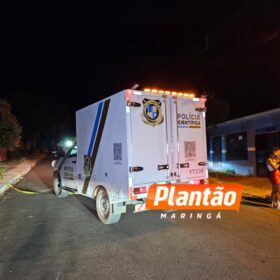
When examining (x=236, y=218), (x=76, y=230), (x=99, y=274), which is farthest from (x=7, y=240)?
(x=236, y=218)

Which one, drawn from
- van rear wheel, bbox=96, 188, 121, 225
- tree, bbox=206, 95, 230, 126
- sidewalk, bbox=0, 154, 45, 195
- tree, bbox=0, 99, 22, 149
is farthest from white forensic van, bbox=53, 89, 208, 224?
tree, bbox=0, 99, 22, 149

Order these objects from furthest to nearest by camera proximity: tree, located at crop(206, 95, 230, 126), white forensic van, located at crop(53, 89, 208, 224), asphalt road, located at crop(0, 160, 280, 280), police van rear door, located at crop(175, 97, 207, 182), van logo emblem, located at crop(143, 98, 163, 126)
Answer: tree, located at crop(206, 95, 230, 126) < police van rear door, located at crop(175, 97, 207, 182) < van logo emblem, located at crop(143, 98, 163, 126) < white forensic van, located at crop(53, 89, 208, 224) < asphalt road, located at crop(0, 160, 280, 280)

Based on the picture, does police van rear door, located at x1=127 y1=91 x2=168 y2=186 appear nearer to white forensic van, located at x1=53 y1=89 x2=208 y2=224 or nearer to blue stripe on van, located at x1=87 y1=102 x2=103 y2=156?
white forensic van, located at x1=53 y1=89 x2=208 y2=224

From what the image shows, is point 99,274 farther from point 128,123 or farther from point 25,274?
point 128,123

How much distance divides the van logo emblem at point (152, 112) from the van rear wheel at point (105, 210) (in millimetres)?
1980

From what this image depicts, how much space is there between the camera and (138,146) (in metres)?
6.14

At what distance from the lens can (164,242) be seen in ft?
17.8

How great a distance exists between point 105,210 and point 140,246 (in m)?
1.81

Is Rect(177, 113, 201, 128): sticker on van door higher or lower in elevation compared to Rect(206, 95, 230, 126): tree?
lower

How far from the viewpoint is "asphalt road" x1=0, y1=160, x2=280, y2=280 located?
4223 millimetres

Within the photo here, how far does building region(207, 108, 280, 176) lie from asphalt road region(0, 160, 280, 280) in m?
7.28

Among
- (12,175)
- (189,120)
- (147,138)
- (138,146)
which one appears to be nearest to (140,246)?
(138,146)

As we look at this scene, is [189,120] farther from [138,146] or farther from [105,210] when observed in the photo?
[105,210]

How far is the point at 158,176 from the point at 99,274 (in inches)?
106
